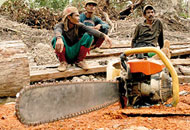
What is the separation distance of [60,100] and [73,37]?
233 centimetres

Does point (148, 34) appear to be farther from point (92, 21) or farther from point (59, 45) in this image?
point (59, 45)

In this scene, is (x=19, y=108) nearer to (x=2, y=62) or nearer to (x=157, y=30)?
(x=2, y=62)

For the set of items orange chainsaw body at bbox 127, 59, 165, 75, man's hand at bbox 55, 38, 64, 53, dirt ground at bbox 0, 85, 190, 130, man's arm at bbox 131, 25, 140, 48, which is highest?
man's arm at bbox 131, 25, 140, 48

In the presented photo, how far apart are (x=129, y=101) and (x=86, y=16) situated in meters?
3.19

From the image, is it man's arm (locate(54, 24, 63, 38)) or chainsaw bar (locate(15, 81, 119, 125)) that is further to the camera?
man's arm (locate(54, 24, 63, 38))

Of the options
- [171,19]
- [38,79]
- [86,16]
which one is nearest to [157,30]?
[86,16]

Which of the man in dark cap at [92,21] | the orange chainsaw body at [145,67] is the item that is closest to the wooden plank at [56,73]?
the man in dark cap at [92,21]

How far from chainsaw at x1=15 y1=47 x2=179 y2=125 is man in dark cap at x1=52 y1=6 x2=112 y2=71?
1.62m

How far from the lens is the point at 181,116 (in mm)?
1991

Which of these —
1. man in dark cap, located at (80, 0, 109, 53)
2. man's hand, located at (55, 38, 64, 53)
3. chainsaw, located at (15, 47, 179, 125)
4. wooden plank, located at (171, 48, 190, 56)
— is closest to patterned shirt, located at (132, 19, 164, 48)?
man in dark cap, located at (80, 0, 109, 53)

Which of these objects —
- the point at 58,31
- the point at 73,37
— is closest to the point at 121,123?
the point at 58,31

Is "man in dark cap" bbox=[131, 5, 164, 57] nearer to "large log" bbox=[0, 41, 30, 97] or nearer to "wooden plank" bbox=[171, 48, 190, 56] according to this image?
"wooden plank" bbox=[171, 48, 190, 56]

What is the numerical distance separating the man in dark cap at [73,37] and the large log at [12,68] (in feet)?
2.68

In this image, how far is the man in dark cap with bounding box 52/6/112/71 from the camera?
3689mm
